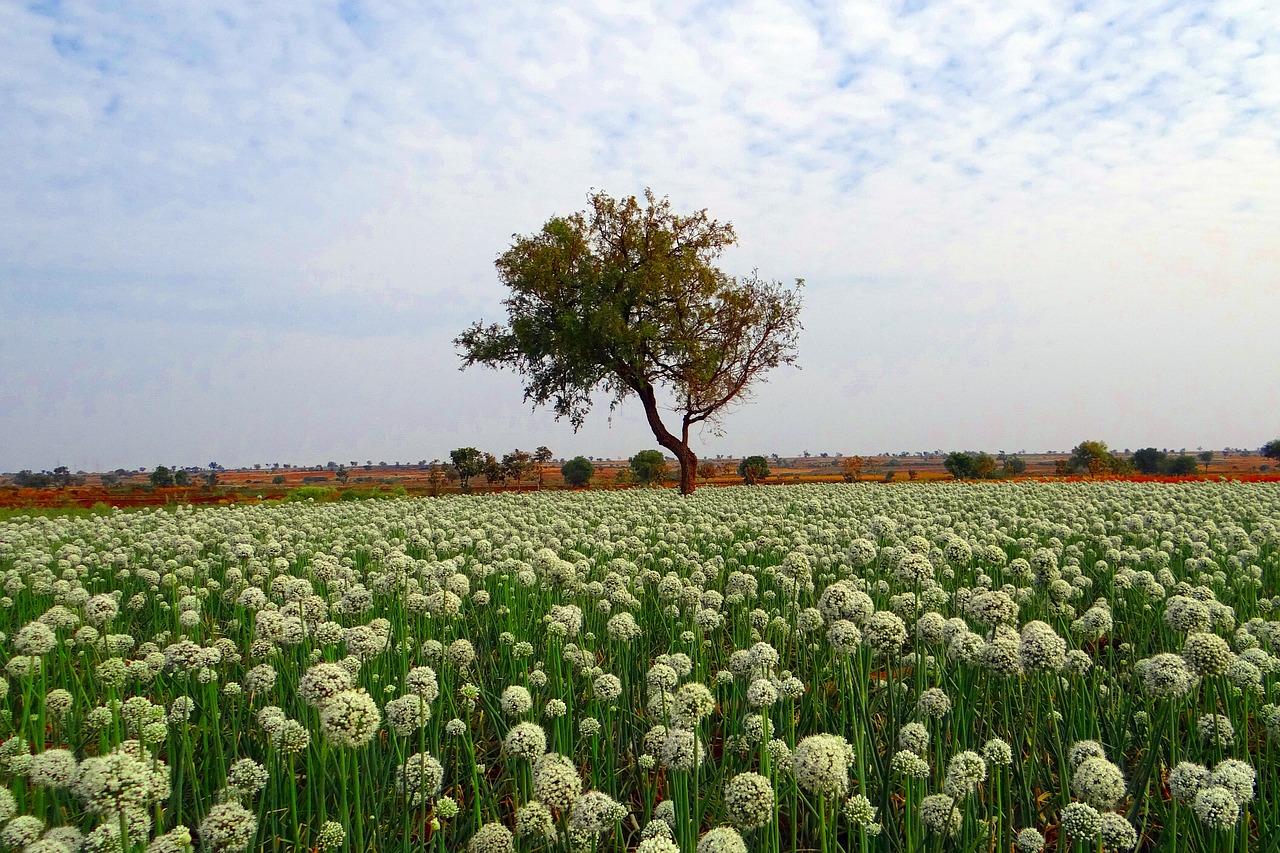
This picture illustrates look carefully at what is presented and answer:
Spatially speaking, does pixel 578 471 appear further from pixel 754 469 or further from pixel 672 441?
pixel 672 441

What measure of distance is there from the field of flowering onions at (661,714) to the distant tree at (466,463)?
141 ft

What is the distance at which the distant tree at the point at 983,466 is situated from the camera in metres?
46.9

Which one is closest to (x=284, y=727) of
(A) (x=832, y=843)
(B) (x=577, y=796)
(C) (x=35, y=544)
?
(B) (x=577, y=796)

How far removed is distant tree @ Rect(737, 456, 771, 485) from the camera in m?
49.1

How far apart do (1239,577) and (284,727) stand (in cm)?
1001

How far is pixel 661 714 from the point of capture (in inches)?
165

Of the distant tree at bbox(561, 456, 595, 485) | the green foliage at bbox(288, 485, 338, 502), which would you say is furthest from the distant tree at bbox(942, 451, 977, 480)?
the green foliage at bbox(288, 485, 338, 502)

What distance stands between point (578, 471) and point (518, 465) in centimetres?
871

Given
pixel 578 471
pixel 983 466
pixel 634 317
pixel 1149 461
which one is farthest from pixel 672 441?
pixel 1149 461

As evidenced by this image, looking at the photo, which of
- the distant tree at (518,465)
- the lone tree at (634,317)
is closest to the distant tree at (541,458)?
the distant tree at (518,465)

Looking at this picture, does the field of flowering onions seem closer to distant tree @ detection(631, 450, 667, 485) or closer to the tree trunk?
the tree trunk

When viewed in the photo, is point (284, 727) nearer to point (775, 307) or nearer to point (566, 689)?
point (566, 689)

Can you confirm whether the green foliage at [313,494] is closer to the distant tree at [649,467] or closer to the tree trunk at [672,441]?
the tree trunk at [672,441]

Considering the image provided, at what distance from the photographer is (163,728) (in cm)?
371
